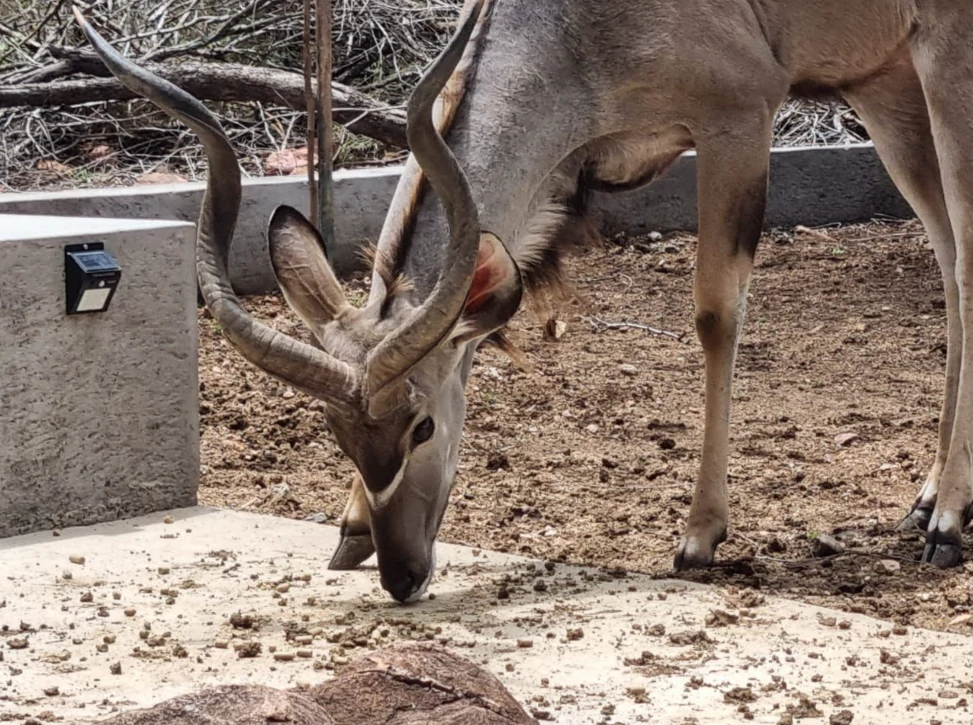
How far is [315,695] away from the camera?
3.53 m

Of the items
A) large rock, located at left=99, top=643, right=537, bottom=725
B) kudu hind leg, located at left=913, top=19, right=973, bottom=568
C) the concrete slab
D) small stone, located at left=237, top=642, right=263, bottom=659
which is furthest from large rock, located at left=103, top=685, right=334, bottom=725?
kudu hind leg, located at left=913, top=19, right=973, bottom=568

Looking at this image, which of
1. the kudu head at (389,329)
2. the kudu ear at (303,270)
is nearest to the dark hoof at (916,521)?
the kudu head at (389,329)

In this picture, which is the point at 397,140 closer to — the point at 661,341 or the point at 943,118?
the point at 661,341

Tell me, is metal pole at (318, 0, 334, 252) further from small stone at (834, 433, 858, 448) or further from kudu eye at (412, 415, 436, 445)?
small stone at (834, 433, 858, 448)

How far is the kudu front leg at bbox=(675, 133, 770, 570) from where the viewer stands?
5879 millimetres

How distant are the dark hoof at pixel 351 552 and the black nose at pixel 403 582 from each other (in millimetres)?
422

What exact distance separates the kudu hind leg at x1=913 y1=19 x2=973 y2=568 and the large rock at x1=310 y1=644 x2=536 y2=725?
2.87 meters

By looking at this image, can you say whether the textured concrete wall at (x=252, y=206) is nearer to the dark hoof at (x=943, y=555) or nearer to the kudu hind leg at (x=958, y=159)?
the kudu hind leg at (x=958, y=159)

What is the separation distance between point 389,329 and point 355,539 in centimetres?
82

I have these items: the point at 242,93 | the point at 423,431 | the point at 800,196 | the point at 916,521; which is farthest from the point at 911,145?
the point at 242,93

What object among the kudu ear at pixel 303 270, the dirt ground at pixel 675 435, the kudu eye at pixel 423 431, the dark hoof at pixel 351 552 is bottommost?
the dirt ground at pixel 675 435

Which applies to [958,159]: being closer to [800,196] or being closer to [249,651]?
[249,651]

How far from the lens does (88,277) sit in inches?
233

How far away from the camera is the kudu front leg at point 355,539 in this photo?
18.7 feet
